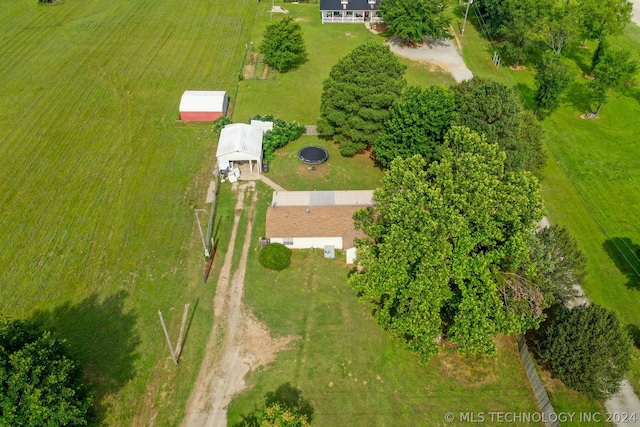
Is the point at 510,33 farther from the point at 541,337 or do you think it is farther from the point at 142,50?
the point at 142,50

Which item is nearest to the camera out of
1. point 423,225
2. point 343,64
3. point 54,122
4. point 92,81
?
point 423,225

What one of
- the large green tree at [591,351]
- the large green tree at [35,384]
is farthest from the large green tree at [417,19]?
the large green tree at [35,384]

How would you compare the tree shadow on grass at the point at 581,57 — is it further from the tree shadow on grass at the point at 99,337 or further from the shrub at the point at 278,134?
the tree shadow on grass at the point at 99,337

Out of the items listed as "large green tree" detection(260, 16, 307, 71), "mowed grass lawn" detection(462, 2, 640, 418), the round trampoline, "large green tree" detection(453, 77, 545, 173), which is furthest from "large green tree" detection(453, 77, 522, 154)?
"large green tree" detection(260, 16, 307, 71)

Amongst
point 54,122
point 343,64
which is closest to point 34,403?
point 343,64

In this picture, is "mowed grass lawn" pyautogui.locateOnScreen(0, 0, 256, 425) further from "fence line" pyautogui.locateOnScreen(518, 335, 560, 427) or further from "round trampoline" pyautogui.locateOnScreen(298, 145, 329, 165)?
"fence line" pyautogui.locateOnScreen(518, 335, 560, 427)

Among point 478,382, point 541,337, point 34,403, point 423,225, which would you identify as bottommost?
point 478,382

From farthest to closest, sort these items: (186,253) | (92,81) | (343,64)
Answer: (92,81) → (343,64) → (186,253)
